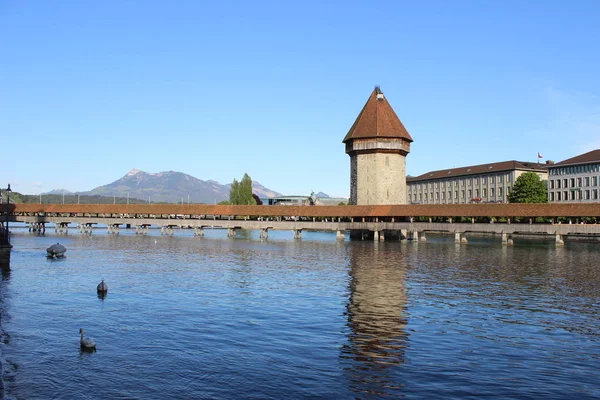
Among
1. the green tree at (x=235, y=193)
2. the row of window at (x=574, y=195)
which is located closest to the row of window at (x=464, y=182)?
the row of window at (x=574, y=195)

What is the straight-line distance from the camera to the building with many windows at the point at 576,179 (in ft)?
258

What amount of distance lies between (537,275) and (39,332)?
22082 mm

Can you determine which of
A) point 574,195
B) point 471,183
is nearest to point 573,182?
point 574,195

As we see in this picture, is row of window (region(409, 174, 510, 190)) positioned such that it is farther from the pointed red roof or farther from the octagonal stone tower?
the octagonal stone tower

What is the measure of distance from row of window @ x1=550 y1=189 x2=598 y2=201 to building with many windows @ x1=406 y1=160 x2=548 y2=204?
739 centimetres

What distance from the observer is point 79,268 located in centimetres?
2894

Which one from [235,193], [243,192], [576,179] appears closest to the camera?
[576,179]

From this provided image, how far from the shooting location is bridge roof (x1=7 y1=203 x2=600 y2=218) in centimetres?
5253

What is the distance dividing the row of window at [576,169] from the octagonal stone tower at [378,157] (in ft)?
97.2

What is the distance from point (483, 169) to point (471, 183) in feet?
13.9

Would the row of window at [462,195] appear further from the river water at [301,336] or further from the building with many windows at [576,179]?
the river water at [301,336]

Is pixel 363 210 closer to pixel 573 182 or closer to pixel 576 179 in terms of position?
pixel 576 179

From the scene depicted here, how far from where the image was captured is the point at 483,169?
332ft

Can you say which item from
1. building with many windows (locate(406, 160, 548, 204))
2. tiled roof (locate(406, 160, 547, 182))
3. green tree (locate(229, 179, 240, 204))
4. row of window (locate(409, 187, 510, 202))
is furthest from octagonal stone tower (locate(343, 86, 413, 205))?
green tree (locate(229, 179, 240, 204))
